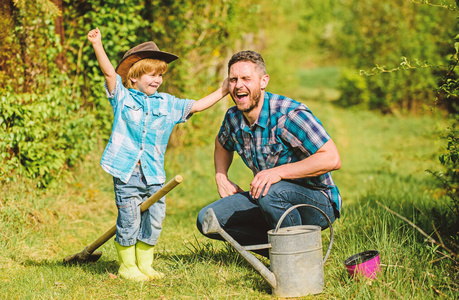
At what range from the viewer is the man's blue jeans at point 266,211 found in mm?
3273

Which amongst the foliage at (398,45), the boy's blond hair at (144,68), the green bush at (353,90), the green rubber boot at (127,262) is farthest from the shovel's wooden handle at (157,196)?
the green bush at (353,90)

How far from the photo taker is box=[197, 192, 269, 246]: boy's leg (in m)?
3.58

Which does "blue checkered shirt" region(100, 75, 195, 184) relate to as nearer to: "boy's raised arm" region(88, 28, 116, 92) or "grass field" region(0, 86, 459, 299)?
"boy's raised arm" region(88, 28, 116, 92)

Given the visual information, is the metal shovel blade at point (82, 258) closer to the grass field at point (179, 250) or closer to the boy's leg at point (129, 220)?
the grass field at point (179, 250)

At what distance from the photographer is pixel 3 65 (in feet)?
15.5

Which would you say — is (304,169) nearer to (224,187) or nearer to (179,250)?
(224,187)

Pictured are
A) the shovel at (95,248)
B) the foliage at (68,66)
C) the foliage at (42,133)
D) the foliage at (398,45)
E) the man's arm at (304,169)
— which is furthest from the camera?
the foliage at (398,45)

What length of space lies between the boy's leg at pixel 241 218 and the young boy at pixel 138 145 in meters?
0.42

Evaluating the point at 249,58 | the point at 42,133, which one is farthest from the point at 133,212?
the point at 42,133

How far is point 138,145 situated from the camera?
3502 mm

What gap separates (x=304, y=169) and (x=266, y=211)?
1.21ft

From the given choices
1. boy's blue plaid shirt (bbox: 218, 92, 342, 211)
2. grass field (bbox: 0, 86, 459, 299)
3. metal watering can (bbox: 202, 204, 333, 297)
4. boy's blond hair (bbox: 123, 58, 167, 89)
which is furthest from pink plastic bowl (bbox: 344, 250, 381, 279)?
boy's blond hair (bbox: 123, 58, 167, 89)

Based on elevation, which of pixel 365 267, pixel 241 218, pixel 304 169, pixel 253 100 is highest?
pixel 253 100

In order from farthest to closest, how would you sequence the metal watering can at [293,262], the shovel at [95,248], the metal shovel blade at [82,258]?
1. the metal shovel blade at [82,258]
2. the shovel at [95,248]
3. the metal watering can at [293,262]
